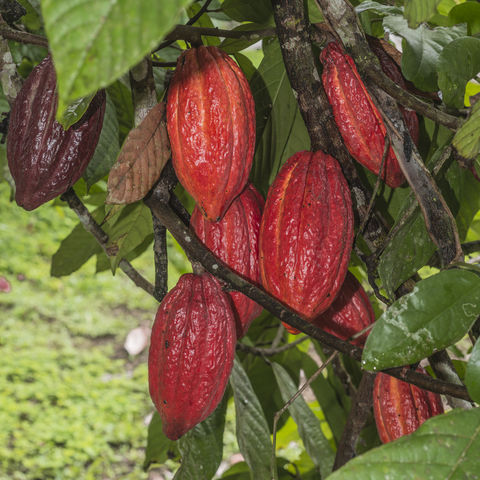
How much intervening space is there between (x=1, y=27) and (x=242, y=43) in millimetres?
269

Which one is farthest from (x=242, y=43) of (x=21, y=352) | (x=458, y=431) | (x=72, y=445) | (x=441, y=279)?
(x=21, y=352)

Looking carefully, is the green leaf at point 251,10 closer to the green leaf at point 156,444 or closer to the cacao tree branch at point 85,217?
the cacao tree branch at point 85,217

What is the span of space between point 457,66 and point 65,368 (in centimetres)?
266

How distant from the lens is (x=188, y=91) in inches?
22.2

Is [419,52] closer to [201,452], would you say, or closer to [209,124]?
[209,124]

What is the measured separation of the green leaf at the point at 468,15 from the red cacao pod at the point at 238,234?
38 cm

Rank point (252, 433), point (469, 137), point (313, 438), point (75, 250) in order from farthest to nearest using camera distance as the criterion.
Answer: point (75, 250) < point (313, 438) < point (252, 433) < point (469, 137)

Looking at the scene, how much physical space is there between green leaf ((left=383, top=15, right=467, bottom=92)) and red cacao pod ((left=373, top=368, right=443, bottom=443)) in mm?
336

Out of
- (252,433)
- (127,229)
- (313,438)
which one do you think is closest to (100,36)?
Answer: (127,229)

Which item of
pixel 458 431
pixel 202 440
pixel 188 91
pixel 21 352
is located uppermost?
pixel 188 91

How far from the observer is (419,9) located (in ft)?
1.34

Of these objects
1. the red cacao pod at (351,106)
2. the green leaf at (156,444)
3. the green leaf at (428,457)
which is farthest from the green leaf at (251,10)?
the green leaf at (156,444)

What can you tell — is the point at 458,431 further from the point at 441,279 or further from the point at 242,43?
the point at 242,43

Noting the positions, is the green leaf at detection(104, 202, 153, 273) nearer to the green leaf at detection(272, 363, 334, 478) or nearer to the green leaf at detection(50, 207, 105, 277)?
the green leaf at detection(50, 207, 105, 277)
